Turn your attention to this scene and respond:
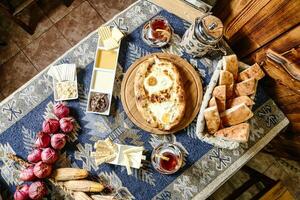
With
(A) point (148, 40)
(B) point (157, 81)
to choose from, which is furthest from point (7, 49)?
(B) point (157, 81)

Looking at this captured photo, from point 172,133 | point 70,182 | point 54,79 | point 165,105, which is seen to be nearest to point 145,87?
point 165,105

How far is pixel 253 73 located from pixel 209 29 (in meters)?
0.37

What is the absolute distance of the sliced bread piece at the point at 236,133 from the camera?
80.8 inches

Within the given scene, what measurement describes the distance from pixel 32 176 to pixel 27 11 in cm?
161

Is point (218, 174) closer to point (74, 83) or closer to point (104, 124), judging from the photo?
point (104, 124)

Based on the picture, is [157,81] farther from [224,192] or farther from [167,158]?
[224,192]

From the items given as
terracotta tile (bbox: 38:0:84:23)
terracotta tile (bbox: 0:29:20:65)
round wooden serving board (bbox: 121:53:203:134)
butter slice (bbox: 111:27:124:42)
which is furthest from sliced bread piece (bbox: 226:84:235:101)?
terracotta tile (bbox: 0:29:20:65)

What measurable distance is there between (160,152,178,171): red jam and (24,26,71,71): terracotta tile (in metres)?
1.44

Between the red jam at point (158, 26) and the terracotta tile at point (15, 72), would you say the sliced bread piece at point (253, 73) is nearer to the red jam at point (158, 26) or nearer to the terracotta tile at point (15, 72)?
the red jam at point (158, 26)

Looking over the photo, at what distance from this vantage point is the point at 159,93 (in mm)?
2168

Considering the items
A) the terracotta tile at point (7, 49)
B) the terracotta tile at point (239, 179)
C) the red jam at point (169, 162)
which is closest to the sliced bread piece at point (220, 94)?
the red jam at point (169, 162)

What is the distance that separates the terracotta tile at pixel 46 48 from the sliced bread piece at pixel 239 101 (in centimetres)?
152

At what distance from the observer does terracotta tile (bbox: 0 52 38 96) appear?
3.10 meters

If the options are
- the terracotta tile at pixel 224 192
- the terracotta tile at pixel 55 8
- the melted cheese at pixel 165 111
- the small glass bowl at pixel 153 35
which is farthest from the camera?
the terracotta tile at pixel 55 8
